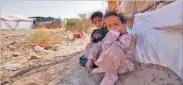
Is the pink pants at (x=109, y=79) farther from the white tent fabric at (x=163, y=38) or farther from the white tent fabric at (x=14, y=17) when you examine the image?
the white tent fabric at (x=14, y=17)

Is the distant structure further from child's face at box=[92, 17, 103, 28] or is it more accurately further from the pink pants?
the pink pants

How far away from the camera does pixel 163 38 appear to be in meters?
2.47

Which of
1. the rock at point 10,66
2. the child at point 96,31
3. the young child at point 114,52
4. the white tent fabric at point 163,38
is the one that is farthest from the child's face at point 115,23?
the rock at point 10,66

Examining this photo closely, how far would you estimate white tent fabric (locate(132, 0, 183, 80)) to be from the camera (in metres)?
2.20

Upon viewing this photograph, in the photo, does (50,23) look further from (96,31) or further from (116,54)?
(116,54)

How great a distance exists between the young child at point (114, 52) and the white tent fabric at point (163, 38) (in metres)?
0.23

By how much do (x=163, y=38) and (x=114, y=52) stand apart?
1.79 feet

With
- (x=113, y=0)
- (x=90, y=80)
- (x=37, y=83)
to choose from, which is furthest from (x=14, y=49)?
(x=90, y=80)

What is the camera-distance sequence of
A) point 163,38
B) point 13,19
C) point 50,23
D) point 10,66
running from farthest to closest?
1. point 13,19
2. point 50,23
3. point 10,66
4. point 163,38

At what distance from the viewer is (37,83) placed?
3.30 metres

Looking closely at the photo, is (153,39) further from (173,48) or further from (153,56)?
(173,48)

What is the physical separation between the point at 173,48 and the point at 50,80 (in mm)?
1686

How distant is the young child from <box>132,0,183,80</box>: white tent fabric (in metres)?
0.23

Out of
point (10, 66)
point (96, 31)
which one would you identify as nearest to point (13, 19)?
point (10, 66)
